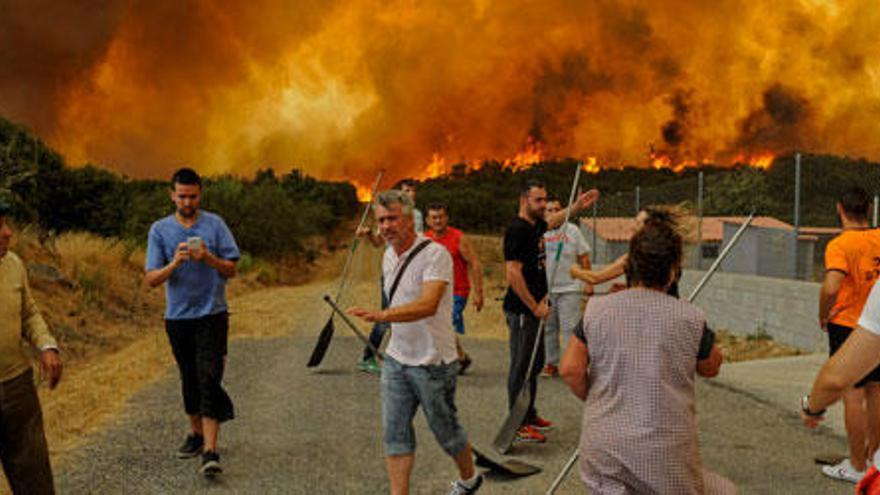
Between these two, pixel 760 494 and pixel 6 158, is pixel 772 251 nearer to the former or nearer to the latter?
pixel 760 494

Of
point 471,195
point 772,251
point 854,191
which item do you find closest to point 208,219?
point 854,191

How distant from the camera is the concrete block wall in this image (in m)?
11.6

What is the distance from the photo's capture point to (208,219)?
242 inches

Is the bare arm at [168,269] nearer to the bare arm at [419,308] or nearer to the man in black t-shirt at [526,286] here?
the bare arm at [419,308]

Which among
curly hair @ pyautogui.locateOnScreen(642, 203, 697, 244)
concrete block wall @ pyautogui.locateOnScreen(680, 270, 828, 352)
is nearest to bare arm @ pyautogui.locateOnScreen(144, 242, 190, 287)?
curly hair @ pyautogui.locateOnScreen(642, 203, 697, 244)

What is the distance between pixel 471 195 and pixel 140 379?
135ft

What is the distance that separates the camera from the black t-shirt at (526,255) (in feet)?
21.0

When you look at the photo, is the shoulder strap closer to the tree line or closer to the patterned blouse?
the patterned blouse

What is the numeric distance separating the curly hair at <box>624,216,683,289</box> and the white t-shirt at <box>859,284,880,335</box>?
0.73m

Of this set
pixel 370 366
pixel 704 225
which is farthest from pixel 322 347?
pixel 704 225

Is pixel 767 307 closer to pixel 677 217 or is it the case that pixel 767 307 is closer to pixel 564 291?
pixel 564 291

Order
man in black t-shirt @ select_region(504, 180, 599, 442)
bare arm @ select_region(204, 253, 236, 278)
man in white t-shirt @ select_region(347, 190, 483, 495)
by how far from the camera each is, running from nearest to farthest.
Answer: man in white t-shirt @ select_region(347, 190, 483, 495)
bare arm @ select_region(204, 253, 236, 278)
man in black t-shirt @ select_region(504, 180, 599, 442)

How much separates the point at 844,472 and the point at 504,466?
6.85 ft

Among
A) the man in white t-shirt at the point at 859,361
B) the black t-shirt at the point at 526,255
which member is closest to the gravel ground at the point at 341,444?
the black t-shirt at the point at 526,255
